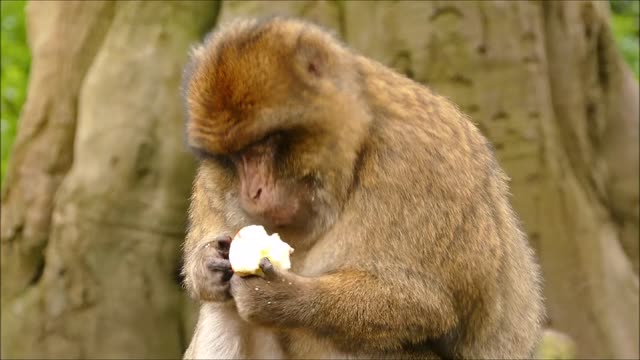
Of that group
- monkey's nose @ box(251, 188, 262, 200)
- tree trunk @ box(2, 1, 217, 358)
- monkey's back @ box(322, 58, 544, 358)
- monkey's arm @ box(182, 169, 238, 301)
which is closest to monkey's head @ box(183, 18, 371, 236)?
monkey's nose @ box(251, 188, 262, 200)

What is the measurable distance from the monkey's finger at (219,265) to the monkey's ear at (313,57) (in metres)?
0.71

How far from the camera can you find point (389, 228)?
14.5 ft

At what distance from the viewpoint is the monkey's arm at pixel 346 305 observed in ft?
14.3

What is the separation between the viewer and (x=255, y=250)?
14.0 feet

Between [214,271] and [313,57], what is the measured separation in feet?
2.68

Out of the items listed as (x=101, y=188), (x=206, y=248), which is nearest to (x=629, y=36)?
(x=101, y=188)

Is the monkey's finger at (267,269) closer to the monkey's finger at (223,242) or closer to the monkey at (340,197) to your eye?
the monkey at (340,197)

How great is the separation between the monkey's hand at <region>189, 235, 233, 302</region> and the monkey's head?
191mm

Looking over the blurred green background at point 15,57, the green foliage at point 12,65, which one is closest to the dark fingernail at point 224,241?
the blurred green background at point 15,57

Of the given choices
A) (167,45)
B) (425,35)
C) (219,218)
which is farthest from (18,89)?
(219,218)

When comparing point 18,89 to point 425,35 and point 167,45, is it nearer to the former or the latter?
point 167,45

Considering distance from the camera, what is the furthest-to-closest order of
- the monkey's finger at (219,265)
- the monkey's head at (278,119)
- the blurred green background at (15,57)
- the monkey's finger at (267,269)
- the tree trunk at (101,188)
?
the blurred green background at (15,57)
the tree trunk at (101,188)
the monkey's finger at (219,265)
the monkey's finger at (267,269)
the monkey's head at (278,119)

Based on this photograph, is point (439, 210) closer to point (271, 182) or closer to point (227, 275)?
point (271, 182)

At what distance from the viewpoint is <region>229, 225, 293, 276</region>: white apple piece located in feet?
14.0
